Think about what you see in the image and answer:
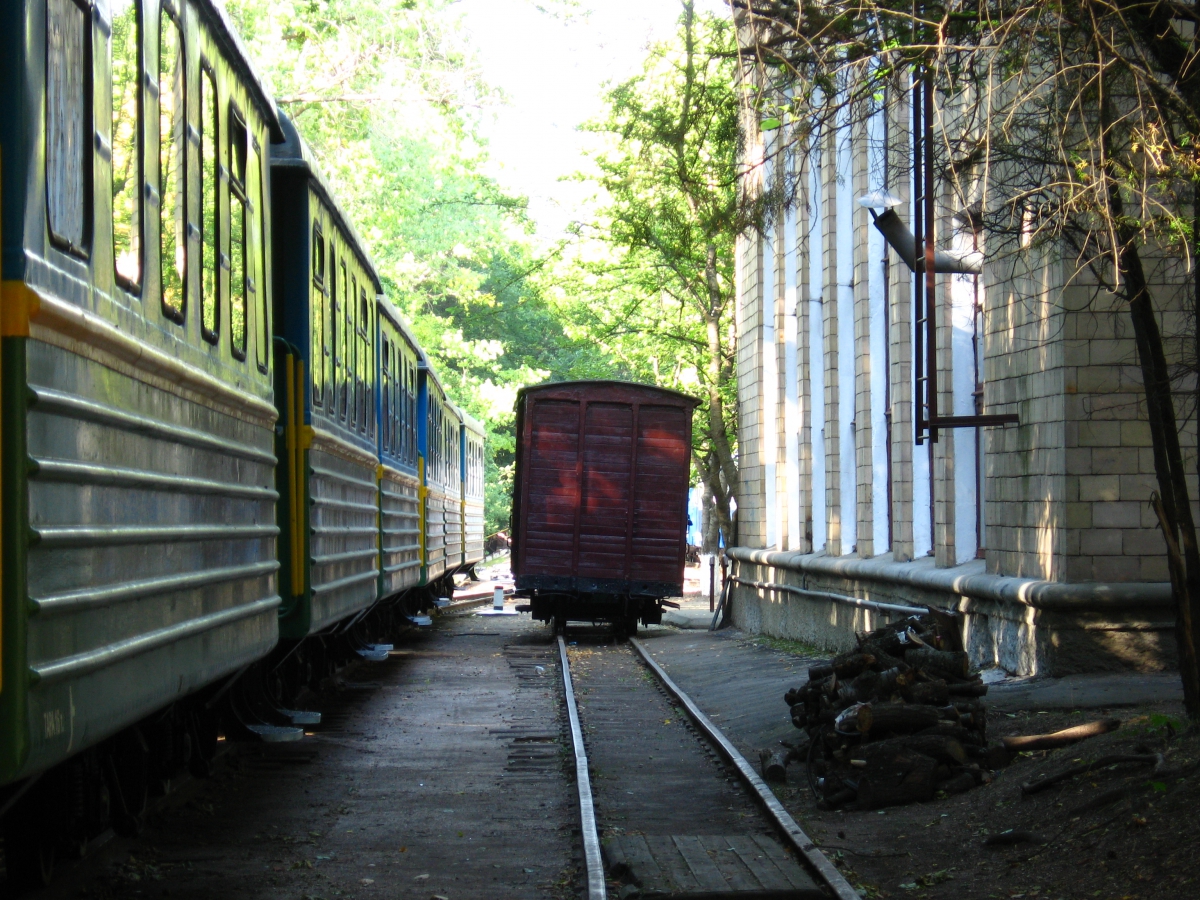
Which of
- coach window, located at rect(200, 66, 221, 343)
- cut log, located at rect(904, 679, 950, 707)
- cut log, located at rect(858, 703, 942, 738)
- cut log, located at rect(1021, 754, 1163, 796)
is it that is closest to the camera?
coach window, located at rect(200, 66, 221, 343)

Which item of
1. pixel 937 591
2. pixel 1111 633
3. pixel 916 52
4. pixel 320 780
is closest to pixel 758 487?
pixel 937 591

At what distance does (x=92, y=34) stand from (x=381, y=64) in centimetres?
2355

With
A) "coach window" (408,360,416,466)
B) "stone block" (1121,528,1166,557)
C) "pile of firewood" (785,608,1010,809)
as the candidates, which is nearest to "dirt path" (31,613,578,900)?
"pile of firewood" (785,608,1010,809)

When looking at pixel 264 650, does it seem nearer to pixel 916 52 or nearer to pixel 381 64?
pixel 916 52

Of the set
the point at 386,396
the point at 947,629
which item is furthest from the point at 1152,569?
the point at 386,396

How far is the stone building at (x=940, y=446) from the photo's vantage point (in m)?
10.7

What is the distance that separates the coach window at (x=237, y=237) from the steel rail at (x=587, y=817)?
2.75 meters

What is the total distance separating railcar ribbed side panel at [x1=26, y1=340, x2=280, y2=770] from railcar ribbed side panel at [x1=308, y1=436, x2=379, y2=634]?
6.07 ft

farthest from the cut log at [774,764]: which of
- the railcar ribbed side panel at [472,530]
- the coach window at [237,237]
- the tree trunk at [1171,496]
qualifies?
the railcar ribbed side panel at [472,530]

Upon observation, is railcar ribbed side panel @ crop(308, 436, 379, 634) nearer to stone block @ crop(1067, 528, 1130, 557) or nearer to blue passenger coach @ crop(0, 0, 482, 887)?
blue passenger coach @ crop(0, 0, 482, 887)

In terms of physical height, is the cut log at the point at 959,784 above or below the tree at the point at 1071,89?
below

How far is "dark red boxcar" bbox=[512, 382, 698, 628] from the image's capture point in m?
19.9

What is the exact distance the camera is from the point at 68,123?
3.88 m

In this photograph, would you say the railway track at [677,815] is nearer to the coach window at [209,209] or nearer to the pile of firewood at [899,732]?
the pile of firewood at [899,732]
